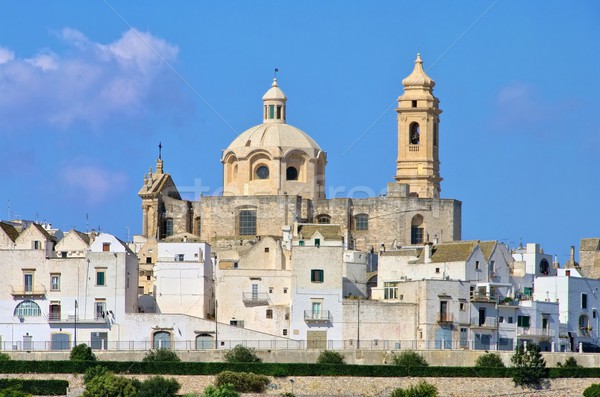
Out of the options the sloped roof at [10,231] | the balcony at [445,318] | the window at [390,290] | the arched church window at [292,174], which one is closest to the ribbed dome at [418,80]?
the arched church window at [292,174]

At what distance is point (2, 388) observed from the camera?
258 feet

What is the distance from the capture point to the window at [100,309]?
87062 millimetres

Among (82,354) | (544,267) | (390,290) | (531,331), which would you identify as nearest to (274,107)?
(544,267)

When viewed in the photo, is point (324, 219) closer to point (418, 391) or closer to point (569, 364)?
point (569, 364)

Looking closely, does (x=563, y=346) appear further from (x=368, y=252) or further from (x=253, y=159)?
(x=253, y=159)

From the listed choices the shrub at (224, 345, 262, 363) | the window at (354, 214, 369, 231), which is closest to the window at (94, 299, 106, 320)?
the shrub at (224, 345, 262, 363)

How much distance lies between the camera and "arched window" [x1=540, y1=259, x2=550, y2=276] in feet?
332

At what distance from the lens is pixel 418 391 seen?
263 feet

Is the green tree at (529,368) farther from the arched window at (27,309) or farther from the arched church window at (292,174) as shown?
the arched church window at (292,174)

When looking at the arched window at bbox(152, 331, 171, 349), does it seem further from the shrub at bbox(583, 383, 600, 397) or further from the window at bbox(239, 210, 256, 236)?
the window at bbox(239, 210, 256, 236)

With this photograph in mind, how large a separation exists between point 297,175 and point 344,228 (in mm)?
5272

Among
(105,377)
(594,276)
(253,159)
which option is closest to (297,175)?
(253,159)

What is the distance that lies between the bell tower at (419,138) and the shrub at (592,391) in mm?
29904

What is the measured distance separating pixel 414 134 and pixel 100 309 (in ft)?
103
